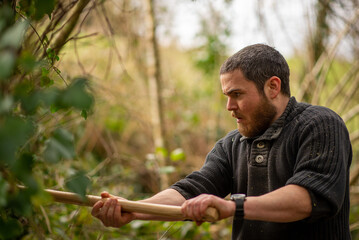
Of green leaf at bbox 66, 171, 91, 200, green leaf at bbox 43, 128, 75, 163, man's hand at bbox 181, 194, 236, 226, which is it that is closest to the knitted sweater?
man's hand at bbox 181, 194, 236, 226

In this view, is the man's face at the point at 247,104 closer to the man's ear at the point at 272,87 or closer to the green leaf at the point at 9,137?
the man's ear at the point at 272,87

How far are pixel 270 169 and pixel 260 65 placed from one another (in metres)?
0.54

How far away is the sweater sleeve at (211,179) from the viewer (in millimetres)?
2271

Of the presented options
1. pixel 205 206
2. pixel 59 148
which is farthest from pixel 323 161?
pixel 59 148

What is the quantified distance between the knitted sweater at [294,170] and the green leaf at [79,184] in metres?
0.94

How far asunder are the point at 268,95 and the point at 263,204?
682 mm

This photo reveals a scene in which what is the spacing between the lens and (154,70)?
20.6ft

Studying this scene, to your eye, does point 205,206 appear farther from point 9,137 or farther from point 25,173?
point 9,137

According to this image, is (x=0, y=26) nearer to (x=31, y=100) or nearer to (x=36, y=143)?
(x=31, y=100)

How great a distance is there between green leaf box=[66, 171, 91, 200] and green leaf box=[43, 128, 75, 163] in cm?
15

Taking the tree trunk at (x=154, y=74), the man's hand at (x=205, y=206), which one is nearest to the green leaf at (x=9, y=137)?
the man's hand at (x=205, y=206)

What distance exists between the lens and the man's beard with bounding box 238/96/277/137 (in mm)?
2188

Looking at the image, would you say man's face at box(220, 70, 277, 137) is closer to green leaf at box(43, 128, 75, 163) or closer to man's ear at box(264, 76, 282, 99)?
man's ear at box(264, 76, 282, 99)

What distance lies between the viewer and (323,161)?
1.85 meters
